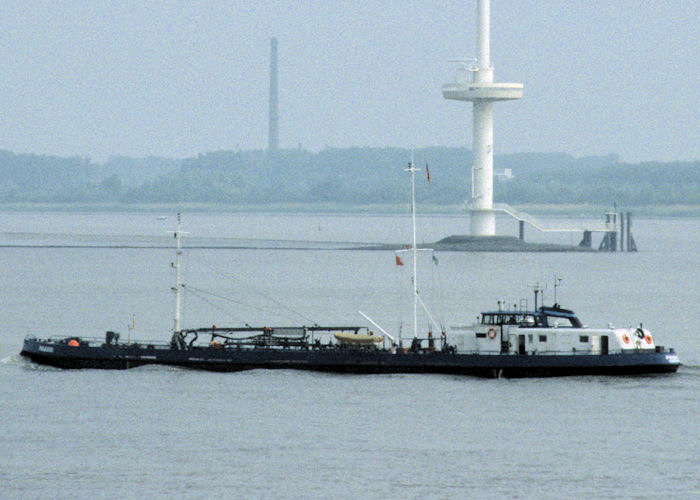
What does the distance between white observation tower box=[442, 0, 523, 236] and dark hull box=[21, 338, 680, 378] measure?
367ft

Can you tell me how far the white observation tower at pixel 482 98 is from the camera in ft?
576

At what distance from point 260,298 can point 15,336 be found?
35.7 metres

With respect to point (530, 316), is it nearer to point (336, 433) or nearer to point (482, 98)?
point (336, 433)

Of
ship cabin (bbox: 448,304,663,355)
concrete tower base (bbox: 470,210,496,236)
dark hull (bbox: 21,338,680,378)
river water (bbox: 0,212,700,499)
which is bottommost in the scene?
river water (bbox: 0,212,700,499)

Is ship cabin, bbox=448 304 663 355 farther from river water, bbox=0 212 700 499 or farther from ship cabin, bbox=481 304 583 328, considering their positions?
river water, bbox=0 212 700 499

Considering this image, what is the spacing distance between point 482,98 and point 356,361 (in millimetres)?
113235

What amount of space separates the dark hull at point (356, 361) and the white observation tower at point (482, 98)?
A: 112 metres

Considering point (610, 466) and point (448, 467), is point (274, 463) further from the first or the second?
point (610, 466)

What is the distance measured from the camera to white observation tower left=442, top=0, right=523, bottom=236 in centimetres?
17562

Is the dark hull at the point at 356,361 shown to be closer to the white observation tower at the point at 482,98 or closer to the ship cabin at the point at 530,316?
the ship cabin at the point at 530,316

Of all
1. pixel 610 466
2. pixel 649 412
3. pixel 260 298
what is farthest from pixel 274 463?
pixel 260 298

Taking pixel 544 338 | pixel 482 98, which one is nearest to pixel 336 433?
pixel 544 338

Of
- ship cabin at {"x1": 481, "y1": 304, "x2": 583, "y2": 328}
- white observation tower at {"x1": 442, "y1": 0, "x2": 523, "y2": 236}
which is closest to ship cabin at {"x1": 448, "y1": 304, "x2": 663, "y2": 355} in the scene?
ship cabin at {"x1": 481, "y1": 304, "x2": 583, "y2": 328}

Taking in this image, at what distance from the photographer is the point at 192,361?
67.2 m
